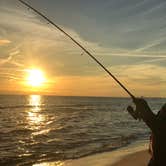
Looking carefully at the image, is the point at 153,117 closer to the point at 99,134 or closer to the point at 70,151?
the point at 70,151

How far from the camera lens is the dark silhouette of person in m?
4.88

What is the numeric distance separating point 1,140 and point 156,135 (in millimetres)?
18128

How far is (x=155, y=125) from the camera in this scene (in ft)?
16.0

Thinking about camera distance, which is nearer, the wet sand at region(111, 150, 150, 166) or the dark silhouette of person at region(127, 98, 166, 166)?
the dark silhouette of person at region(127, 98, 166, 166)

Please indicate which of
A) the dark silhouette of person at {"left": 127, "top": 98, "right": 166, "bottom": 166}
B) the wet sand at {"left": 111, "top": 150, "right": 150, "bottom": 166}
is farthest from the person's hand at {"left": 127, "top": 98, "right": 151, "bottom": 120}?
the wet sand at {"left": 111, "top": 150, "right": 150, "bottom": 166}

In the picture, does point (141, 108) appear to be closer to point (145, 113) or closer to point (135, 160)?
point (145, 113)

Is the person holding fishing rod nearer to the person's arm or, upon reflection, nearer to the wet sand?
the person's arm

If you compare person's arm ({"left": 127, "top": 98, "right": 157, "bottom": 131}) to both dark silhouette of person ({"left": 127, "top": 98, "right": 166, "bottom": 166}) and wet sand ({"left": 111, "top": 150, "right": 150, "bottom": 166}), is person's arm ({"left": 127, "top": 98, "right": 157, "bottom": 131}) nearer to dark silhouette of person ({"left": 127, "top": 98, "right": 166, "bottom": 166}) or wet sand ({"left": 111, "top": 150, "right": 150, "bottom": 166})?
dark silhouette of person ({"left": 127, "top": 98, "right": 166, "bottom": 166})

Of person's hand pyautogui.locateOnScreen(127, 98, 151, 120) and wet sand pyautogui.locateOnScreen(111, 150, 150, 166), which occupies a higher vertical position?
person's hand pyautogui.locateOnScreen(127, 98, 151, 120)

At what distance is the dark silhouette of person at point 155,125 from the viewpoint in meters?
4.88

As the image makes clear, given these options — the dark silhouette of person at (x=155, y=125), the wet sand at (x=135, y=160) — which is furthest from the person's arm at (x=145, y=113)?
the wet sand at (x=135, y=160)

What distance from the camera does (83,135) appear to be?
25125 mm

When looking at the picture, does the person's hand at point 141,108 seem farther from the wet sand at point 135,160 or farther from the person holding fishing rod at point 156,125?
the wet sand at point 135,160

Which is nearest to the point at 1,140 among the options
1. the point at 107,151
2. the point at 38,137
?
the point at 38,137
